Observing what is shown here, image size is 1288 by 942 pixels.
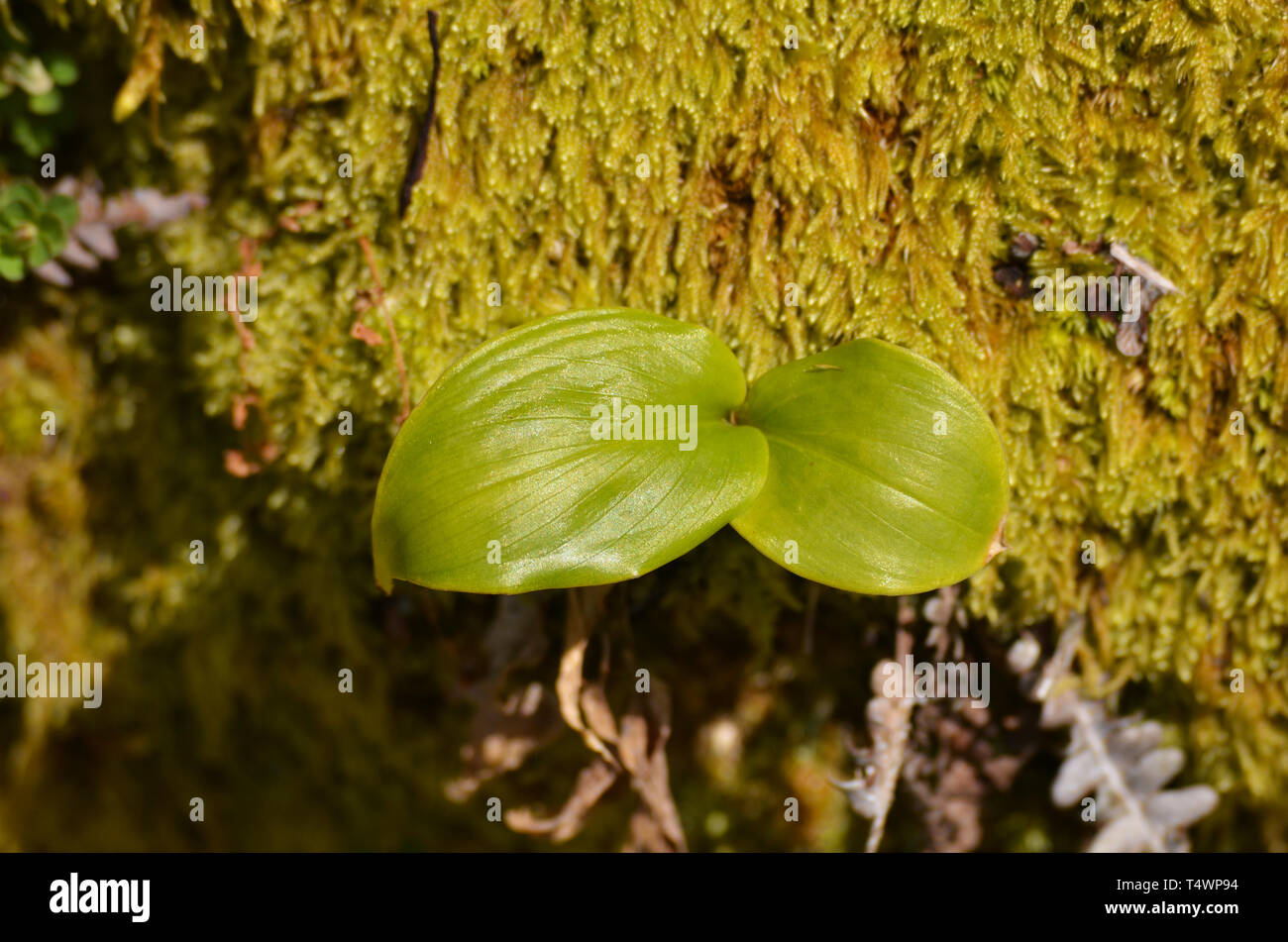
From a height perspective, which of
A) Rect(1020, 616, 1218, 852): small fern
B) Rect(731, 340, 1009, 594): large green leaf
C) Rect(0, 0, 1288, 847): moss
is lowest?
Rect(1020, 616, 1218, 852): small fern

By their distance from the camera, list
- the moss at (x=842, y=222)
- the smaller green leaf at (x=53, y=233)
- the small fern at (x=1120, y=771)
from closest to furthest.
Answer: the moss at (x=842, y=222)
the small fern at (x=1120, y=771)
the smaller green leaf at (x=53, y=233)

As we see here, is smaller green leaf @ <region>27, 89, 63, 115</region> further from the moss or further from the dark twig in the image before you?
the dark twig

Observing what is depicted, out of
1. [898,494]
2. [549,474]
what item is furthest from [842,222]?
[549,474]

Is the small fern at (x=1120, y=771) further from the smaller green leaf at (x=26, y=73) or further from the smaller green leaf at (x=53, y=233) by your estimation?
the smaller green leaf at (x=26, y=73)

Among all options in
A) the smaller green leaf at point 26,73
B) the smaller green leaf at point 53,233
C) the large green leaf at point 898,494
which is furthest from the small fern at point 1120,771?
the smaller green leaf at point 26,73

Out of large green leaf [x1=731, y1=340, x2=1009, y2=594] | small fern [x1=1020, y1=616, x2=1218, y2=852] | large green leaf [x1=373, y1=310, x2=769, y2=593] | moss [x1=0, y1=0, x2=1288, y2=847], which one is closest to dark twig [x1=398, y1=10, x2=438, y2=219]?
moss [x1=0, y1=0, x2=1288, y2=847]

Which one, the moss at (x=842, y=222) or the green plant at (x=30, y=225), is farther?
the green plant at (x=30, y=225)
